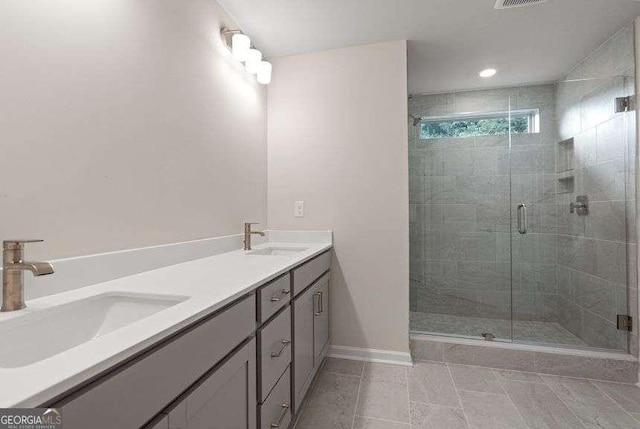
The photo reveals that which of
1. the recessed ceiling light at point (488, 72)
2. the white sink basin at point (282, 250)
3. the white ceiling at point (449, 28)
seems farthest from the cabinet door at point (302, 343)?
the recessed ceiling light at point (488, 72)

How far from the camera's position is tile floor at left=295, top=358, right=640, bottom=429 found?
1.49m

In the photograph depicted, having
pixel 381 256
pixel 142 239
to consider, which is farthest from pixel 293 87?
pixel 142 239

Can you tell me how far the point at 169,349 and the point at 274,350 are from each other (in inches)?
23.5

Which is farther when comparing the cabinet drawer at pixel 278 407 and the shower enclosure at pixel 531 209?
the shower enclosure at pixel 531 209

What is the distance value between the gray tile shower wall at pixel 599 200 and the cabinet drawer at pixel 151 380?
2581 millimetres

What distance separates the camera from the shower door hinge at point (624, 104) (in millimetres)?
1983

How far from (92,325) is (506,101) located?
3.48m

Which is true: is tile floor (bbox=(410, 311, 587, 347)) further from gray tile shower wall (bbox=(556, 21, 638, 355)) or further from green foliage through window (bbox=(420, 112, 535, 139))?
green foliage through window (bbox=(420, 112, 535, 139))

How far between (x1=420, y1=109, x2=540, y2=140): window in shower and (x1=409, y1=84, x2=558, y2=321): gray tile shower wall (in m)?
0.05

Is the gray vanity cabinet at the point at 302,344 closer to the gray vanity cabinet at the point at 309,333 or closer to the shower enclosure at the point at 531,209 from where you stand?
the gray vanity cabinet at the point at 309,333

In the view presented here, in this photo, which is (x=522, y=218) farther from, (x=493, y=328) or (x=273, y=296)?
(x=273, y=296)

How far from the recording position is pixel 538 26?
6.41ft

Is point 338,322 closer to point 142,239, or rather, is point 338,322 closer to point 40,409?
point 142,239

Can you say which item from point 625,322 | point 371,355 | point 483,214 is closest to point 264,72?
point 371,355
